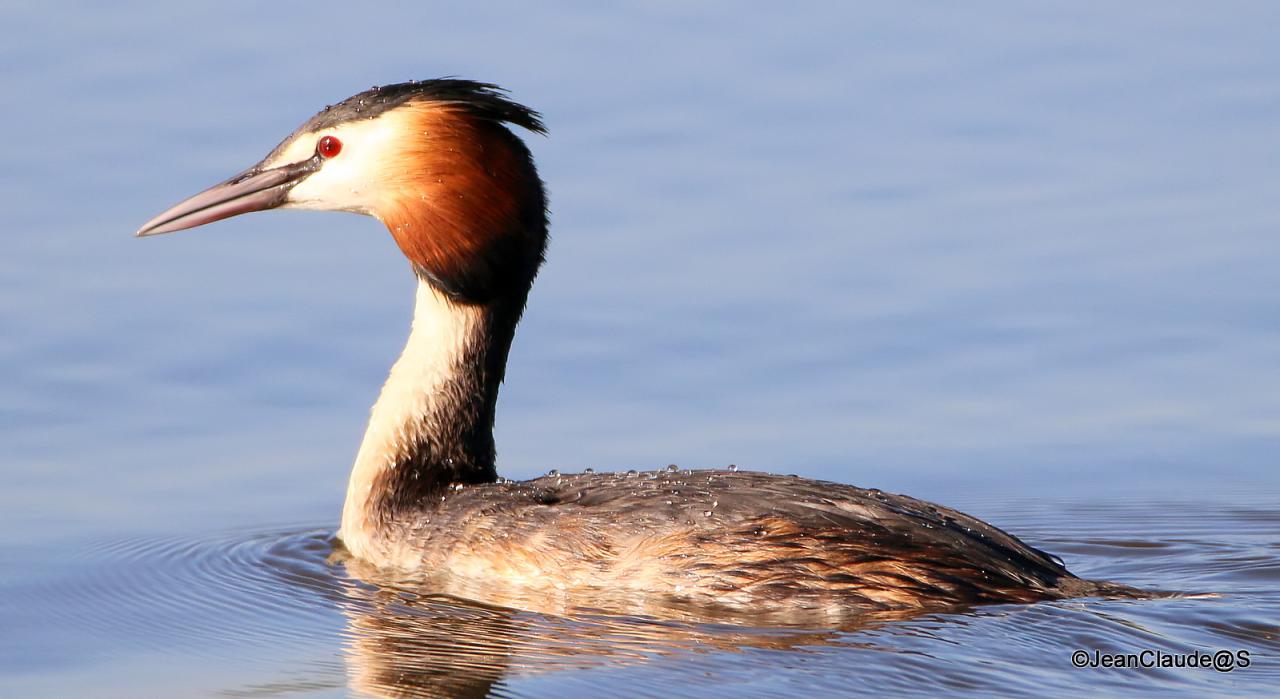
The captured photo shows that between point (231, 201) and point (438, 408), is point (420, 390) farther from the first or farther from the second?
point (231, 201)

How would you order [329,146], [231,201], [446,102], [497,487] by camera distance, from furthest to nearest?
[231,201] → [329,146] → [446,102] → [497,487]

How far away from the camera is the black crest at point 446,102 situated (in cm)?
1038

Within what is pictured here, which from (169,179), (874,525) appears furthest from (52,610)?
(169,179)

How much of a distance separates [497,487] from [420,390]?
0.69 metres

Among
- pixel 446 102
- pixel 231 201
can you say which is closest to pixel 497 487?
pixel 446 102

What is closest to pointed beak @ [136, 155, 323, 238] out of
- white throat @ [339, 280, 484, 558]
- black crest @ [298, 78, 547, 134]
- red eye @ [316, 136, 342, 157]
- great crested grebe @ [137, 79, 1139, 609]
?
great crested grebe @ [137, 79, 1139, 609]

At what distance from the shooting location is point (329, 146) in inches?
417

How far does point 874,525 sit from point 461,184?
2.40 m

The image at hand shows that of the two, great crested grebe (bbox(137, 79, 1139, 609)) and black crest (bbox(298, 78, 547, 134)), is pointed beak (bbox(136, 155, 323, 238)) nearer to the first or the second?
Result: great crested grebe (bbox(137, 79, 1139, 609))

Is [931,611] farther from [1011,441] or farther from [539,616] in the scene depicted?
[1011,441]

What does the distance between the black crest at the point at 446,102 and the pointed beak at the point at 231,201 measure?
0.38 m

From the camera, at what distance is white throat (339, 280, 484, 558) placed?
1050cm

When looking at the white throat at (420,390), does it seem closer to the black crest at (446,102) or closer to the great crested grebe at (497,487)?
the great crested grebe at (497,487)

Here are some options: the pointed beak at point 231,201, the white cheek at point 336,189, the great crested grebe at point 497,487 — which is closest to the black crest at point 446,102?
the great crested grebe at point 497,487
